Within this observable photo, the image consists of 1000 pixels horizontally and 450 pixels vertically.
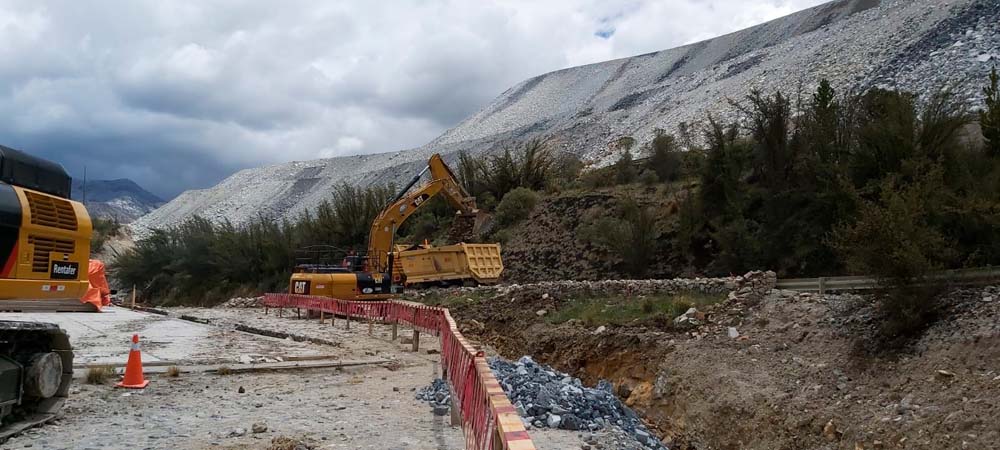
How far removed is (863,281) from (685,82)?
46837mm

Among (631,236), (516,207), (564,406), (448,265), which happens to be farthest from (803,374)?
(516,207)

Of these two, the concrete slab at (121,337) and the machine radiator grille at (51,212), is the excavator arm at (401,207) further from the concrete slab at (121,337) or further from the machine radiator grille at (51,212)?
the machine radiator grille at (51,212)

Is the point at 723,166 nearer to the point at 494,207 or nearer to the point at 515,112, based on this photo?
the point at 494,207

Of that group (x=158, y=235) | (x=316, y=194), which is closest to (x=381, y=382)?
(x=158, y=235)

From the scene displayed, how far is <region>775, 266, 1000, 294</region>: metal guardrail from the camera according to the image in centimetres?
932

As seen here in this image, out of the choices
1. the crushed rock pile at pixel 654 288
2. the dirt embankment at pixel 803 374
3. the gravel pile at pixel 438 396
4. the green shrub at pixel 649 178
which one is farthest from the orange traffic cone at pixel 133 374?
the green shrub at pixel 649 178

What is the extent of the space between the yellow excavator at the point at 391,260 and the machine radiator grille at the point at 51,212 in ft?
48.4

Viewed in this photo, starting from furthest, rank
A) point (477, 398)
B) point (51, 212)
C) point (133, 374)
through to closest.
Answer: point (133, 374), point (51, 212), point (477, 398)

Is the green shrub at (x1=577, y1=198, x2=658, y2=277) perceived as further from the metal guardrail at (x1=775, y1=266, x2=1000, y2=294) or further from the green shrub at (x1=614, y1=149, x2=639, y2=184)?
the metal guardrail at (x1=775, y1=266, x2=1000, y2=294)

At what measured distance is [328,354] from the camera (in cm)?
1211

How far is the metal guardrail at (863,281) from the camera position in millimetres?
9320

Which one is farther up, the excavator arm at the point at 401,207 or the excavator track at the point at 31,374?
the excavator arm at the point at 401,207

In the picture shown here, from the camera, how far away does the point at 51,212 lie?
616 cm

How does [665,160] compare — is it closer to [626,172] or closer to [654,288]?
[626,172]
